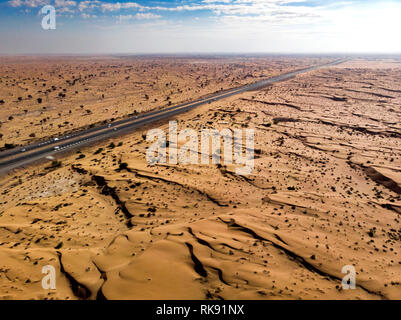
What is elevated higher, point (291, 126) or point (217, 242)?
point (291, 126)

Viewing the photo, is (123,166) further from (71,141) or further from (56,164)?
(71,141)

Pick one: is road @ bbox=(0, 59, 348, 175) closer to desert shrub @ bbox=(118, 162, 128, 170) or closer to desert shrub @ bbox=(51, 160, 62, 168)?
desert shrub @ bbox=(51, 160, 62, 168)

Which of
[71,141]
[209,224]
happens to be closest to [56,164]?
[71,141]

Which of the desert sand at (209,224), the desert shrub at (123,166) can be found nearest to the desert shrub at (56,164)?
the desert sand at (209,224)

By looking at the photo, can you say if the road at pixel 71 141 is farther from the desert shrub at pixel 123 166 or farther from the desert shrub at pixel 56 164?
the desert shrub at pixel 123 166

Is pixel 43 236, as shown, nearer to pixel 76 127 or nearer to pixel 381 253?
pixel 381 253

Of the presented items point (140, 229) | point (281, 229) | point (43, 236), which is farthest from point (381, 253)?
point (43, 236)

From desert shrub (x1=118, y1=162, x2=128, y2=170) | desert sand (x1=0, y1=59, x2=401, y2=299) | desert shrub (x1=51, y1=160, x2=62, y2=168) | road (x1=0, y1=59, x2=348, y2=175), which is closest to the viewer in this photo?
desert sand (x1=0, y1=59, x2=401, y2=299)

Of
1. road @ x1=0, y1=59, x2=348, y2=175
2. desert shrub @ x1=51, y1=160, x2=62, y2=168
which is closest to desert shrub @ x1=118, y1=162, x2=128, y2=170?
desert shrub @ x1=51, y1=160, x2=62, y2=168
